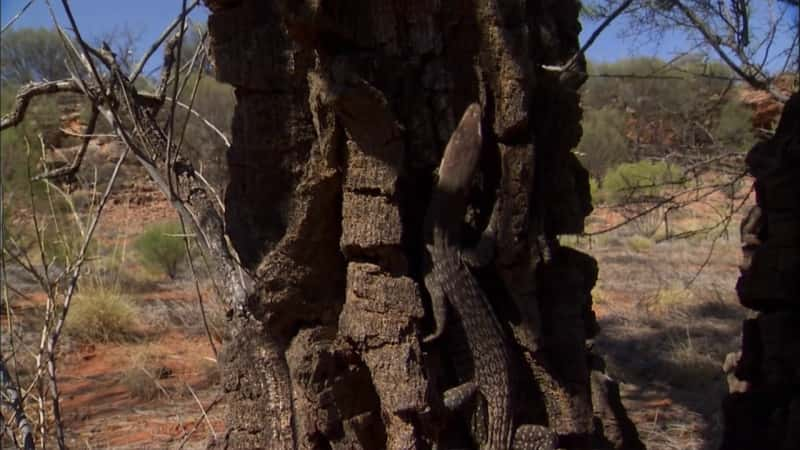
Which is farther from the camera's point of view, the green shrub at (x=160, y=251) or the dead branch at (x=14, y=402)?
the green shrub at (x=160, y=251)

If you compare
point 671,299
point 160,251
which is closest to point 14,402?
point 671,299

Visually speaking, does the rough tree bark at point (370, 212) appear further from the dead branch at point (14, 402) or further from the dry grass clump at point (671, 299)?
the dry grass clump at point (671, 299)

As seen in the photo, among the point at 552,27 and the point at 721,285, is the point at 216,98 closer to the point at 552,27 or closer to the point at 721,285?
the point at 721,285

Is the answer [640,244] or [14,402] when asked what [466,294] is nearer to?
[14,402]

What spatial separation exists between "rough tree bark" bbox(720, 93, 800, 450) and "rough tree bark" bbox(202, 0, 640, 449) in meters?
1.34

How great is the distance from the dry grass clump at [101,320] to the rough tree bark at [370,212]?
716 cm

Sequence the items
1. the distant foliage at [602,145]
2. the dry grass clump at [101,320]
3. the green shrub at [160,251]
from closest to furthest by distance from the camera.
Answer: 1. the dry grass clump at [101,320]
2. the green shrub at [160,251]
3. the distant foliage at [602,145]

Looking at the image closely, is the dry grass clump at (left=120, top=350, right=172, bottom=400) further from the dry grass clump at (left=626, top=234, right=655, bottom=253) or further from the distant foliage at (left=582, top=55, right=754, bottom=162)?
the distant foliage at (left=582, top=55, right=754, bottom=162)

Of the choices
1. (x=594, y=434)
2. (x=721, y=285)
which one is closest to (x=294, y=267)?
(x=594, y=434)

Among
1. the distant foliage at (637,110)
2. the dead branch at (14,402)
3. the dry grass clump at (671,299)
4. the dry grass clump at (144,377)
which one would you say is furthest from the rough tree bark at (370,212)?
the distant foliage at (637,110)

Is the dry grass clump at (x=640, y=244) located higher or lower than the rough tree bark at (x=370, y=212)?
lower

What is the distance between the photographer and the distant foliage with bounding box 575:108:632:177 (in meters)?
23.7

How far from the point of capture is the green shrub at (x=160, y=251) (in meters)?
13.7

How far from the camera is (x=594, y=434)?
2729mm
